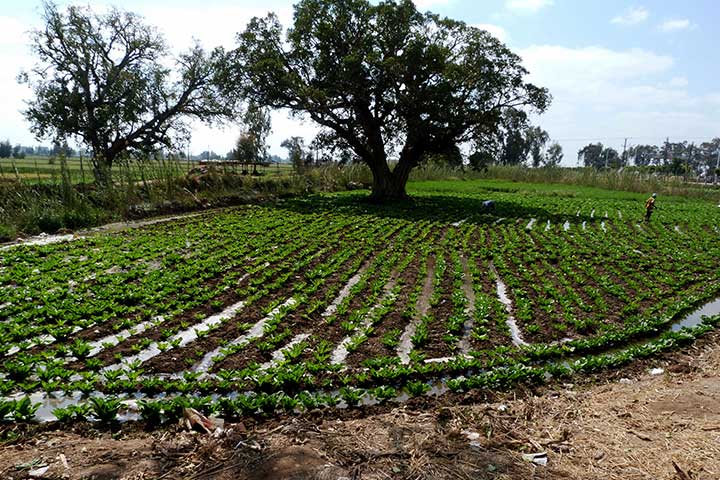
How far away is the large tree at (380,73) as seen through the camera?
23.0 metres

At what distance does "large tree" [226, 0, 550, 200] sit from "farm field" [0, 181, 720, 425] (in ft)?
37.3

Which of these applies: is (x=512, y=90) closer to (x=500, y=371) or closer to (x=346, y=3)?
(x=346, y=3)

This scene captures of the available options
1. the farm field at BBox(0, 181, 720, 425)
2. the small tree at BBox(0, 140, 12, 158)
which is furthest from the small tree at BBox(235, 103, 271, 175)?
the small tree at BBox(0, 140, 12, 158)

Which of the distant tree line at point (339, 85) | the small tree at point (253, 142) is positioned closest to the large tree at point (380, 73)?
the distant tree line at point (339, 85)

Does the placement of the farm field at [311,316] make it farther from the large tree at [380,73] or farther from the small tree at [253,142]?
the small tree at [253,142]

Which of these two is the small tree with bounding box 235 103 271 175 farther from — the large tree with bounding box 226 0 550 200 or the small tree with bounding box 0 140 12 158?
the small tree with bounding box 0 140 12 158

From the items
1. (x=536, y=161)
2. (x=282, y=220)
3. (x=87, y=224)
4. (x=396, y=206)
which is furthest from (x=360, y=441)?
(x=536, y=161)

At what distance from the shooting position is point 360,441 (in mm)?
3988

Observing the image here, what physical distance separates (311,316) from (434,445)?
3.68 meters

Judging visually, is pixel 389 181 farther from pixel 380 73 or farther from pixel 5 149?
pixel 5 149

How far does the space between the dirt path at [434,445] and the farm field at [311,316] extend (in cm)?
42

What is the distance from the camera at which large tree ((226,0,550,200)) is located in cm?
2300

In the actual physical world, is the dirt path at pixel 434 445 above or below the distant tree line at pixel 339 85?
below

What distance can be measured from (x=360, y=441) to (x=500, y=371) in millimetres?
2307
